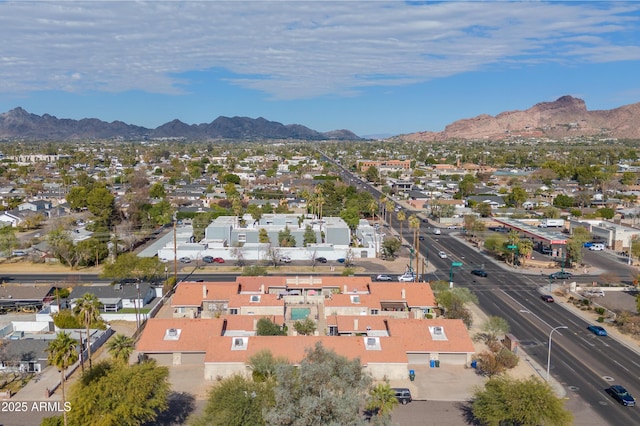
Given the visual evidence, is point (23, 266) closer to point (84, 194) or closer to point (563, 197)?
point (84, 194)

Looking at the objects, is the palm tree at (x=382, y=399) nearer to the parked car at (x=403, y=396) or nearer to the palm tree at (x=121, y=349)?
the parked car at (x=403, y=396)

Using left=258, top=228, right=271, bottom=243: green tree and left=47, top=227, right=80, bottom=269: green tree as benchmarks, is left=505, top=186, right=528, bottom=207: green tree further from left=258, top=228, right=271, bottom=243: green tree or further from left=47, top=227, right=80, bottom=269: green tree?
left=47, top=227, right=80, bottom=269: green tree

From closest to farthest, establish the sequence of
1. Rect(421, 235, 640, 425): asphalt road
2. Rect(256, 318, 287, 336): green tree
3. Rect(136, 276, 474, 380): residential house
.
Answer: Rect(421, 235, 640, 425): asphalt road < Rect(136, 276, 474, 380): residential house < Rect(256, 318, 287, 336): green tree

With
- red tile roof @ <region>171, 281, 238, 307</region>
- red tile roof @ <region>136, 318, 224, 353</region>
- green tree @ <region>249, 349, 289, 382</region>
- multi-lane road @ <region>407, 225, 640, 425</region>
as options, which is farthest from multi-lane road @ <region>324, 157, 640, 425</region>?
red tile roof @ <region>171, 281, 238, 307</region>

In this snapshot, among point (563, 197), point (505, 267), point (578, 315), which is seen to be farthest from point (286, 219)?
point (563, 197)

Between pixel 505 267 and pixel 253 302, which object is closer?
pixel 253 302


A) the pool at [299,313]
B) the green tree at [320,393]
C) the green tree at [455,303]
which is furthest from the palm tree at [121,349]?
the green tree at [455,303]
